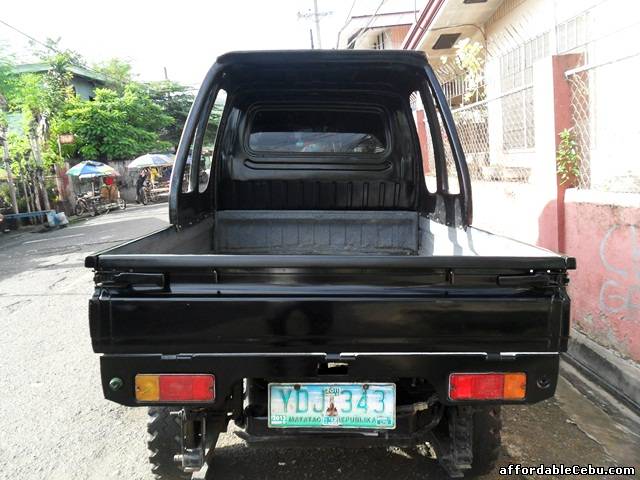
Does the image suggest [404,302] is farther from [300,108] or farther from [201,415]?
[300,108]

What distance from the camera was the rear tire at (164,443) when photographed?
241cm

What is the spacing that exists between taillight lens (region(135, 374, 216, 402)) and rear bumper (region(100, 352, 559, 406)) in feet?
0.07

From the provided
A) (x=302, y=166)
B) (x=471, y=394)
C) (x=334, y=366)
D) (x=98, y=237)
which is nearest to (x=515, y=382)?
(x=471, y=394)

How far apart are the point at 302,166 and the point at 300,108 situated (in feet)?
1.39

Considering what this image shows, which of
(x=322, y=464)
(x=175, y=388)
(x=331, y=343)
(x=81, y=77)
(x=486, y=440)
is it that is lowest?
(x=322, y=464)

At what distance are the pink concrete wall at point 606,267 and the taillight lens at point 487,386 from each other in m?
1.91

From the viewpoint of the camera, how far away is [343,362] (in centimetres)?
194

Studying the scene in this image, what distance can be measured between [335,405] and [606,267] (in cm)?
261

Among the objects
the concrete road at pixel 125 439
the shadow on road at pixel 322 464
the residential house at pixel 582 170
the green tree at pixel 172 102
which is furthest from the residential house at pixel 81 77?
the shadow on road at pixel 322 464

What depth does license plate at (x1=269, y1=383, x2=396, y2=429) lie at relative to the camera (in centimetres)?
202

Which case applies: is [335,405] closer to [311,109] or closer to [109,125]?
[311,109]

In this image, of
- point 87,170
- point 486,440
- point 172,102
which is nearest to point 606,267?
point 486,440

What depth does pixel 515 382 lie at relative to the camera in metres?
1.94

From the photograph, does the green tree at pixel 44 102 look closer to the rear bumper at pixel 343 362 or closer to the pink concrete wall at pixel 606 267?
the pink concrete wall at pixel 606 267
